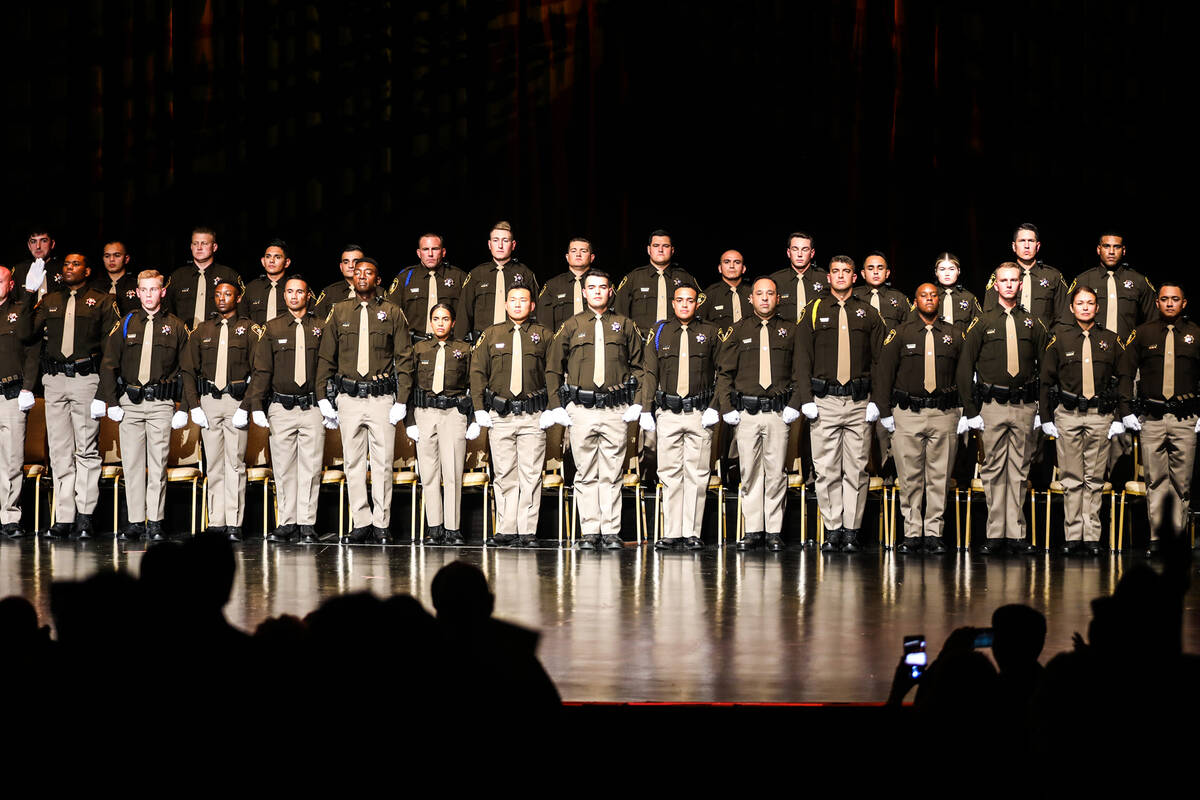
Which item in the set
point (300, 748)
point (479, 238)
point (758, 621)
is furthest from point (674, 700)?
point (479, 238)

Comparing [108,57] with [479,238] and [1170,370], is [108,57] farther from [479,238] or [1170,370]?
[1170,370]

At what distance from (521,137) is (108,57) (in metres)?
3.75

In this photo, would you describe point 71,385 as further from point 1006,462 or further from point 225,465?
point 1006,462

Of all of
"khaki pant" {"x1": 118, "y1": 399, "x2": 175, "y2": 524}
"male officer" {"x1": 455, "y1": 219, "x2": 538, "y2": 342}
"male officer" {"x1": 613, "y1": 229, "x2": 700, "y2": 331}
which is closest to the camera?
"khaki pant" {"x1": 118, "y1": 399, "x2": 175, "y2": 524}

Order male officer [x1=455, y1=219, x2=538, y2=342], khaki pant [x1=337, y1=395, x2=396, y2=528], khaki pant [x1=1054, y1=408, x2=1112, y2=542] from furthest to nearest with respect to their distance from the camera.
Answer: male officer [x1=455, y1=219, x2=538, y2=342] < khaki pant [x1=337, y1=395, x2=396, y2=528] < khaki pant [x1=1054, y1=408, x2=1112, y2=542]

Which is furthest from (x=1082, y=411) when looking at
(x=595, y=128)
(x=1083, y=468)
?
(x=595, y=128)

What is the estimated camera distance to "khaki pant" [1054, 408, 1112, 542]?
29.7ft

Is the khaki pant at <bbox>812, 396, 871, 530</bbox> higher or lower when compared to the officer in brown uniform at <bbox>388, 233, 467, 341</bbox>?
lower

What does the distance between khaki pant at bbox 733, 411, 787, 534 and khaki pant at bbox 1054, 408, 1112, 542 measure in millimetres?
1941

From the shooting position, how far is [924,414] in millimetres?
9172

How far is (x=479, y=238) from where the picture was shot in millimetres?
11984

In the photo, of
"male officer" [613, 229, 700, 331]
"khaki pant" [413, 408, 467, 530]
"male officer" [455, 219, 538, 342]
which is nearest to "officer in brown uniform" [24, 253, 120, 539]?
"khaki pant" [413, 408, 467, 530]

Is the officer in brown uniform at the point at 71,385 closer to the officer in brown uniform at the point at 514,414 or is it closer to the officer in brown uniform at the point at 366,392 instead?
the officer in brown uniform at the point at 366,392

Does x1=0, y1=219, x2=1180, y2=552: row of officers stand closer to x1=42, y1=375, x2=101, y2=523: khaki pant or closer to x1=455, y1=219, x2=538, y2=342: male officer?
x1=42, y1=375, x2=101, y2=523: khaki pant
